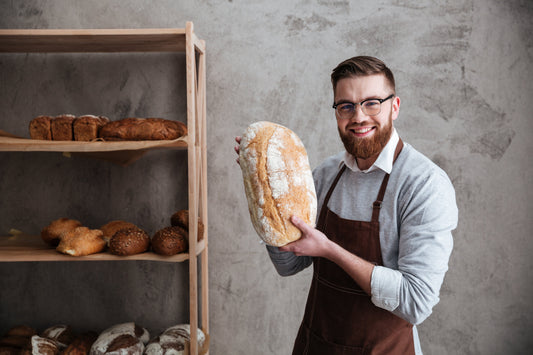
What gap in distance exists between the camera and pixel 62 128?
1815mm

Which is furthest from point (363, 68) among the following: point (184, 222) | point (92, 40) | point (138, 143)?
point (92, 40)

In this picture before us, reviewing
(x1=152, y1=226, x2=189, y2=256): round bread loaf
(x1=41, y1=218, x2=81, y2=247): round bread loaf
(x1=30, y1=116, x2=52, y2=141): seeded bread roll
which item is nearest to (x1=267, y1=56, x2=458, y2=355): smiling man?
(x1=152, y1=226, x2=189, y2=256): round bread loaf

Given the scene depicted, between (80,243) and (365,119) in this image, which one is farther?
(80,243)

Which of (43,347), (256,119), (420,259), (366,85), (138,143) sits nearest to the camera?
(420,259)

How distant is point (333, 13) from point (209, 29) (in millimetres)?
725

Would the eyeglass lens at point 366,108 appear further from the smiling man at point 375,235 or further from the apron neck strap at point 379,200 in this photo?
the apron neck strap at point 379,200

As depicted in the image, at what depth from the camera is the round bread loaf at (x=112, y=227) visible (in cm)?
192

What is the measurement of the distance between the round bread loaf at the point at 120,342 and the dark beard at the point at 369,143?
1.45 metres

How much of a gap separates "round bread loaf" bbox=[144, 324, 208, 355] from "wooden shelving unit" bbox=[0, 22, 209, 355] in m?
0.09

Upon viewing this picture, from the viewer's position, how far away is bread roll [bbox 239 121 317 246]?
1.09 metres

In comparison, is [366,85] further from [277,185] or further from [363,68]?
[277,185]

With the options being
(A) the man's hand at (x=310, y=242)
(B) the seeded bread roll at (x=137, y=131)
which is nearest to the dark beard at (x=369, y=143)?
(A) the man's hand at (x=310, y=242)

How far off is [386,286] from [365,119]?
0.50m

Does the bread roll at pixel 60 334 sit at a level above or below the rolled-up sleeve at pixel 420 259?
below
